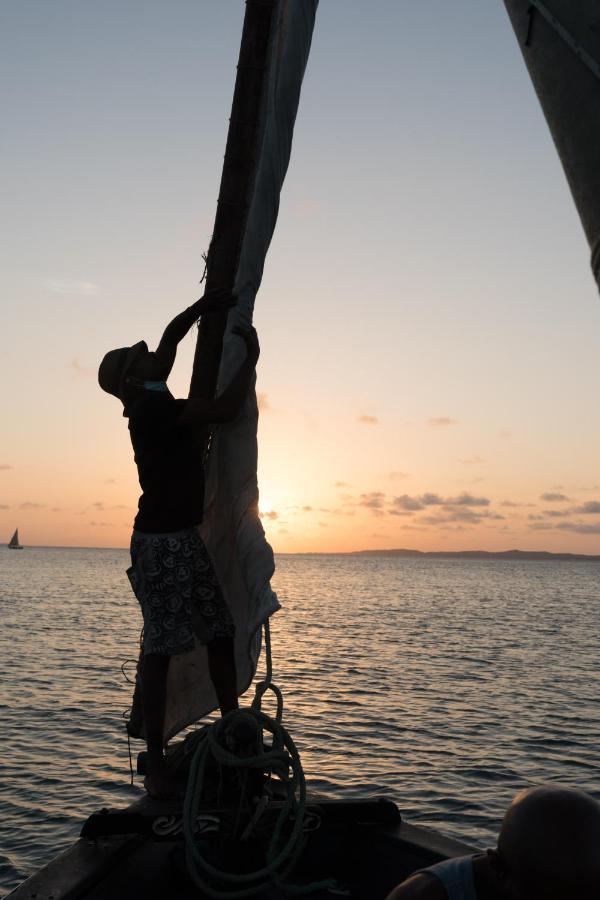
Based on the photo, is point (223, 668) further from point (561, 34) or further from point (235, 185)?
→ point (561, 34)

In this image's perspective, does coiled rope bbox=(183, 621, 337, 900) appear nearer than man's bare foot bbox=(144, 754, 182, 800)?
Yes

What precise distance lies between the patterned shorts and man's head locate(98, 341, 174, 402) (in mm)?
938

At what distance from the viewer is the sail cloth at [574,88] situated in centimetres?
207

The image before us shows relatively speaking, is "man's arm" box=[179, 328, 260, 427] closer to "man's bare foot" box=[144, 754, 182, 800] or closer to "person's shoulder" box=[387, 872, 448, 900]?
"man's bare foot" box=[144, 754, 182, 800]

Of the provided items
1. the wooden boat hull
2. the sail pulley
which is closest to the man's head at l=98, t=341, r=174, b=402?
the wooden boat hull

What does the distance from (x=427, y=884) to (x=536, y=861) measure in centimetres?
38

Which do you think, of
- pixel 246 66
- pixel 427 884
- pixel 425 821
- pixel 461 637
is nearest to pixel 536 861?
pixel 427 884

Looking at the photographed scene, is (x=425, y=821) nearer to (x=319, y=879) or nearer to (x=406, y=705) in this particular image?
(x=319, y=879)

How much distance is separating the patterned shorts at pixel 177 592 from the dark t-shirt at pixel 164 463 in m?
0.09

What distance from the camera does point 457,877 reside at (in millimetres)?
2010

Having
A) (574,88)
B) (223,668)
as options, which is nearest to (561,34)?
(574,88)

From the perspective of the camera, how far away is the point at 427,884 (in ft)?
6.58

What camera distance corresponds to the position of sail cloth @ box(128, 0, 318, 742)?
453cm

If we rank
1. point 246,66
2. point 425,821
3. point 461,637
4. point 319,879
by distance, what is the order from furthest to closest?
point 461,637, point 425,821, point 246,66, point 319,879
